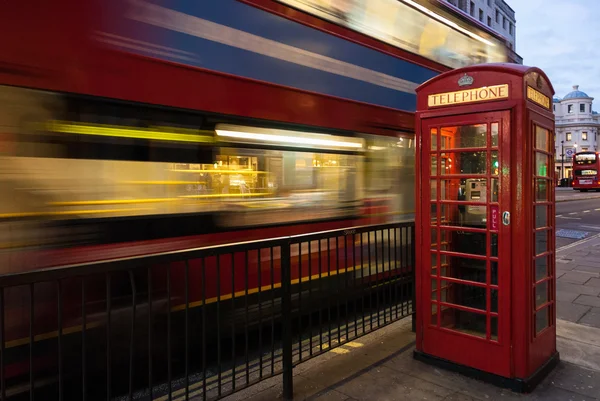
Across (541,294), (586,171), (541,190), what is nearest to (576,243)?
(541,294)

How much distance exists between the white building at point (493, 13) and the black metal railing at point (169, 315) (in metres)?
45.1

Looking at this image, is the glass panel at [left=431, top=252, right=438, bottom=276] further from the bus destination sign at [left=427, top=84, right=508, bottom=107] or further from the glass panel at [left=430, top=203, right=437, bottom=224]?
the bus destination sign at [left=427, top=84, right=508, bottom=107]

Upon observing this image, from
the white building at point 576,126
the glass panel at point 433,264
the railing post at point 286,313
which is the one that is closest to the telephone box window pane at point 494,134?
the glass panel at point 433,264

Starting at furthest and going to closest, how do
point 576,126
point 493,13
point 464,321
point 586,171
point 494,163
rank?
1. point 576,126
2. point 493,13
3. point 586,171
4. point 464,321
5. point 494,163

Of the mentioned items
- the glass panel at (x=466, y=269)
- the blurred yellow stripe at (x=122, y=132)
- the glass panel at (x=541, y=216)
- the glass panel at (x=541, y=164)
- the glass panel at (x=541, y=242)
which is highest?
the blurred yellow stripe at (x=122, y=132)

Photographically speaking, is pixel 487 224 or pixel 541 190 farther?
pixel 541 190

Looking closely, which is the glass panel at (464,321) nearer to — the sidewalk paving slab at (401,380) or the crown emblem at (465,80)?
the sidewalk paving slab at (401,380)

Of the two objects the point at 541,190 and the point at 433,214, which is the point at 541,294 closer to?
the point at 541,190

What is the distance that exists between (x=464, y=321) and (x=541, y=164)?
4.94ft

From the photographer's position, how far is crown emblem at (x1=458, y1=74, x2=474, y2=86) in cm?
346

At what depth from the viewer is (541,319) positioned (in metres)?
3.61

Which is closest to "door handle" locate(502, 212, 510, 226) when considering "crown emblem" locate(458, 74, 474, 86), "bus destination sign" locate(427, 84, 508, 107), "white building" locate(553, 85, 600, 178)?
"bus destination sign" locate(427, 84, 508, 107)

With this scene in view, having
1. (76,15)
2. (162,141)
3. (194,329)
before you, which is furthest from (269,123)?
(194,329)

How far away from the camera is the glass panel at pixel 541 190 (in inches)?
137
